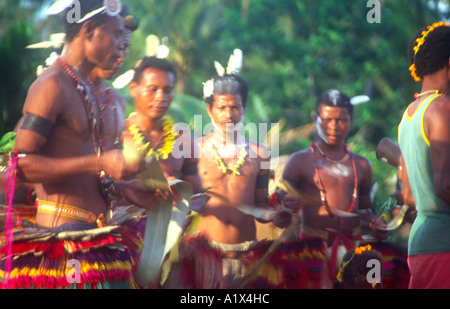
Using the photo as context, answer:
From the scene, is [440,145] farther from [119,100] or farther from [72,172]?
[119,100]

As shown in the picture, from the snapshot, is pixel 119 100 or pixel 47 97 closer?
pixel 47 97

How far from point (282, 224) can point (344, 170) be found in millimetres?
1133

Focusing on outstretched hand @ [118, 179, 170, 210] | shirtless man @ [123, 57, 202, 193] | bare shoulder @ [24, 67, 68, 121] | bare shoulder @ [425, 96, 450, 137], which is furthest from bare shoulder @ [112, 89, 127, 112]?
bare shoulder @ [425, 96, 450, 137]

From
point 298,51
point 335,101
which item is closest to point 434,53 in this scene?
point 335,101

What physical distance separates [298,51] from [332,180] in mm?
10487

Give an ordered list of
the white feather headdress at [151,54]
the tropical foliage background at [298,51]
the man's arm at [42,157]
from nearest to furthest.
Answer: the man's arm at [42,157], the white feather headdress at [151,54], the tropical foliage background at [298,51]

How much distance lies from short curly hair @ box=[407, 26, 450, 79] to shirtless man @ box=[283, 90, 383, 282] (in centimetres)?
249

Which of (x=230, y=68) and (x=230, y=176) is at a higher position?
(x=230, y=68)

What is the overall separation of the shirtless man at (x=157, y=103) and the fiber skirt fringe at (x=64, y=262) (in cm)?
189

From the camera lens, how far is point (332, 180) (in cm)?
602

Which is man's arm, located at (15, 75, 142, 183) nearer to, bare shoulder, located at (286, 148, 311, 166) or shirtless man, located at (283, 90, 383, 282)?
shirtless man, located at (283, 90, 383, 282)

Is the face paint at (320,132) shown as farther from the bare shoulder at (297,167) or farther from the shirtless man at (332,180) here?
the bare shoulder at (297,167)

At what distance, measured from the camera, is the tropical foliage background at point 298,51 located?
47.2 ft

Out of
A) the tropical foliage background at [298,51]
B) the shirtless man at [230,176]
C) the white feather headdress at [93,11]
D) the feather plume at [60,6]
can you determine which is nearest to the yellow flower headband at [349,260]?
the shirtless man at [230,176]
